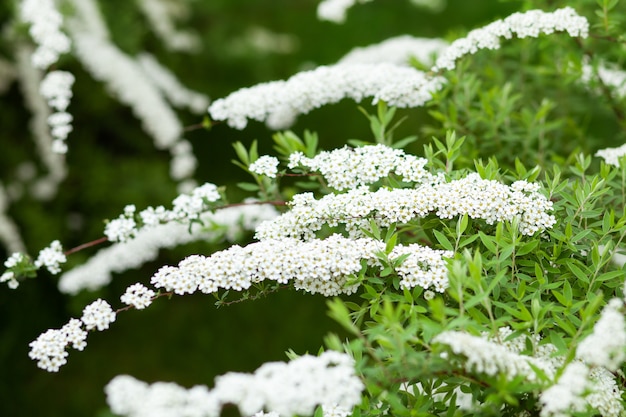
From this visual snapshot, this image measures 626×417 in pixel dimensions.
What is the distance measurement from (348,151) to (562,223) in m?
0.49

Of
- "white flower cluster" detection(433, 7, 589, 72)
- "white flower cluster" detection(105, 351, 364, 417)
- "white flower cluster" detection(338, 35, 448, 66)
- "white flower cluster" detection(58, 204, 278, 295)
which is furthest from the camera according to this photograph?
"white flower cluster" detection(338, 35, 448, 66)

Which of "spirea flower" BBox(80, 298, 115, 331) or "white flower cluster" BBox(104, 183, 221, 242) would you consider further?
"white flower cluster" BBox(104, 183, 221, 242)

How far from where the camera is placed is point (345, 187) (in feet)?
4.62

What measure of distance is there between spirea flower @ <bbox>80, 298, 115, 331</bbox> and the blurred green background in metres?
1.51

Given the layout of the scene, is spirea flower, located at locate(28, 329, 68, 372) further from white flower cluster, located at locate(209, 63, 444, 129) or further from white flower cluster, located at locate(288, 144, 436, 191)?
white flower cluster, located at locate(209, 63, 444, 129)

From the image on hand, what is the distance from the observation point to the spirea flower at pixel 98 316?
3.91ft

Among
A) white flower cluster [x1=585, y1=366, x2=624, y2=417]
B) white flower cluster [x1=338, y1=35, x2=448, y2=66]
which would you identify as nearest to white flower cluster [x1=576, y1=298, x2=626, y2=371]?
white flower cluster [x1=585, y1=366, x2=624, y2=417]

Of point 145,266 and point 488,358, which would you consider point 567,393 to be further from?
point 145,266

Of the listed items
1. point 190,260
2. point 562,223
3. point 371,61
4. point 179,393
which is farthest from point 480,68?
point 179,393

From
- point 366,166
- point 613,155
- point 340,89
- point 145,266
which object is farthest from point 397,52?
point 145,266

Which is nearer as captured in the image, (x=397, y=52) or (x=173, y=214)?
(x=173, y=214)

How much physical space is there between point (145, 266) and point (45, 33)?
198 cm

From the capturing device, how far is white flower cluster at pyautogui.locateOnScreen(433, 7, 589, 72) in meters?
1.61

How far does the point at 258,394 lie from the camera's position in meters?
0.87
